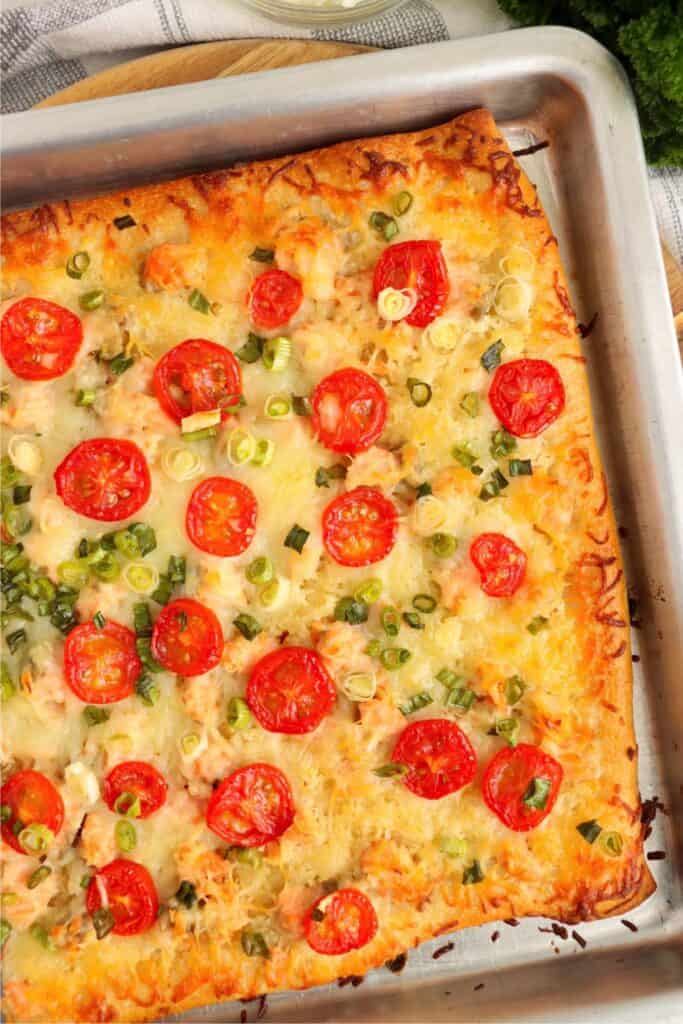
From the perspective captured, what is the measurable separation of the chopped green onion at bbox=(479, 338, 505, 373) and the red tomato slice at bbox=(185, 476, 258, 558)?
2.56 ft

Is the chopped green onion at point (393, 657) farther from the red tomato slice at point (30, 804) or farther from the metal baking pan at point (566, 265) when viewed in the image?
the red tomato slice at point (30, 804)

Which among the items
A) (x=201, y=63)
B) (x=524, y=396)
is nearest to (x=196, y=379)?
(x=524, y=396)

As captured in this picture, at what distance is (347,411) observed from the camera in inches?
128

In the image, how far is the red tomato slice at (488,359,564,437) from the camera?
10.8 ft

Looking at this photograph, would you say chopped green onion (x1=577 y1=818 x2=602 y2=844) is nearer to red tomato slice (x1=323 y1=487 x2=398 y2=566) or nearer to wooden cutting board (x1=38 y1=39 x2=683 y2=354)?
red tomato slice (x1=323 y1=487 x2=398 y2=566)

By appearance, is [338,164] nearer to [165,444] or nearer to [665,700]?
[165,444]

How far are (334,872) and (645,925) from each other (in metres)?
1.09

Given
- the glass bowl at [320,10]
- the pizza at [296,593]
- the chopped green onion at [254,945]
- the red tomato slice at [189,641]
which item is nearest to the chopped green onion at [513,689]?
the pizza at [296,593]

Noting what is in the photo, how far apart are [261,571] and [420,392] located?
68 centimetres

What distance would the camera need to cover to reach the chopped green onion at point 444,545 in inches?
128

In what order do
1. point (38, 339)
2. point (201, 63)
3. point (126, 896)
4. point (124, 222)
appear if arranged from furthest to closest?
point (201, 63)
point (124, 222)
point (38, 339)
point (126, 896)

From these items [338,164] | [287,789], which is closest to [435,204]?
[338,164]

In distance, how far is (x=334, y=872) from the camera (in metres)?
3.21

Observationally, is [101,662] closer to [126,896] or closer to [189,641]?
[189,641]
